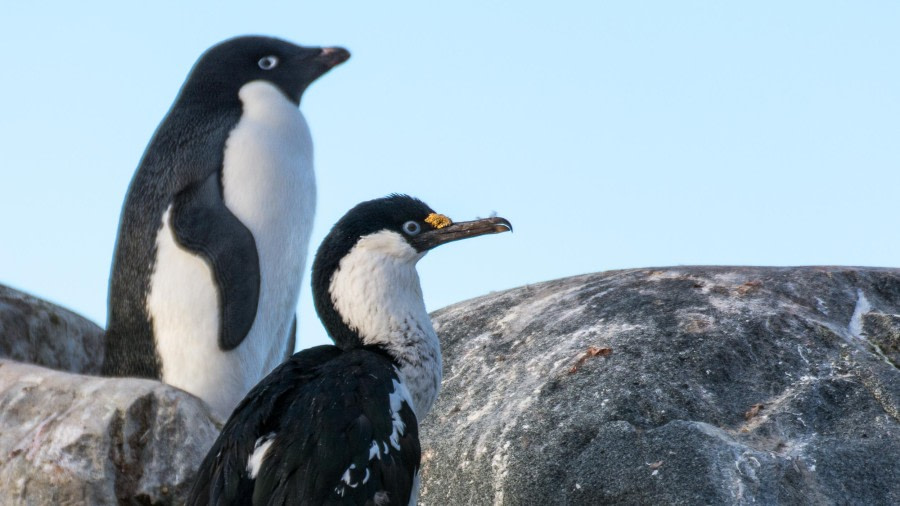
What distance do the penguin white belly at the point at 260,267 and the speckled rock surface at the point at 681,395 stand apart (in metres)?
0.96

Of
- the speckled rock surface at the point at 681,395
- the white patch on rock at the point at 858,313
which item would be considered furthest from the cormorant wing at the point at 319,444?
the white patch on rock at the point at 858,313

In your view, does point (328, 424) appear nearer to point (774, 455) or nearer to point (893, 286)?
point (774, 455)

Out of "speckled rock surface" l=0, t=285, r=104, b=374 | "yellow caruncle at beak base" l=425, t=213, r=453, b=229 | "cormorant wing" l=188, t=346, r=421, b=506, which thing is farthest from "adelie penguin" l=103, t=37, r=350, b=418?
→ "cormorant wing" l=188, t=346, r=421, b=506

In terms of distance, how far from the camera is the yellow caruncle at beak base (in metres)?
4.71

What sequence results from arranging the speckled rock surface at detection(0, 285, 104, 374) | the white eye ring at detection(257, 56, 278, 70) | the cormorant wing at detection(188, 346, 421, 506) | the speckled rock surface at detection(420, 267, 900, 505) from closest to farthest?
the cormorant wing at detection(188, 346, 421, 506)
the speckled rock surface at detection(420, 267, 900, 505)
the speckled rock surface at detection(0, 285, 104, 374)
the white eye ring at detection(257, 56, 278, 70)

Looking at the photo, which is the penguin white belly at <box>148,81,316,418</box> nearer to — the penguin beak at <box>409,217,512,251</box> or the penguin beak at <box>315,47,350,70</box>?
the penguin beak at <box>315,47,350,70</box>

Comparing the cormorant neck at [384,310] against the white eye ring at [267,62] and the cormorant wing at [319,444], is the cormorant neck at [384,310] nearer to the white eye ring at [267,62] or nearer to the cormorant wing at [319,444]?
the cormorant wing at [319,444]

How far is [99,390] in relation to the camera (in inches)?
190

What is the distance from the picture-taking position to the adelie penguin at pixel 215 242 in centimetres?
586

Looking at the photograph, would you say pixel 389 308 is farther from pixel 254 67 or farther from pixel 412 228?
pixel 254 67

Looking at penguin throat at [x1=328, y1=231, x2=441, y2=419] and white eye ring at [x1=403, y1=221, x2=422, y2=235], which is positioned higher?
white eye ring at [x1=403, y1=221, x2=422, y2=235]

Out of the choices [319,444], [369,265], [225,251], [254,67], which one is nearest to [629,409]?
[369,265]

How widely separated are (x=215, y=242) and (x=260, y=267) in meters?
0.27

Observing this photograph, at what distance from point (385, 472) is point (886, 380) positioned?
2.47 m
